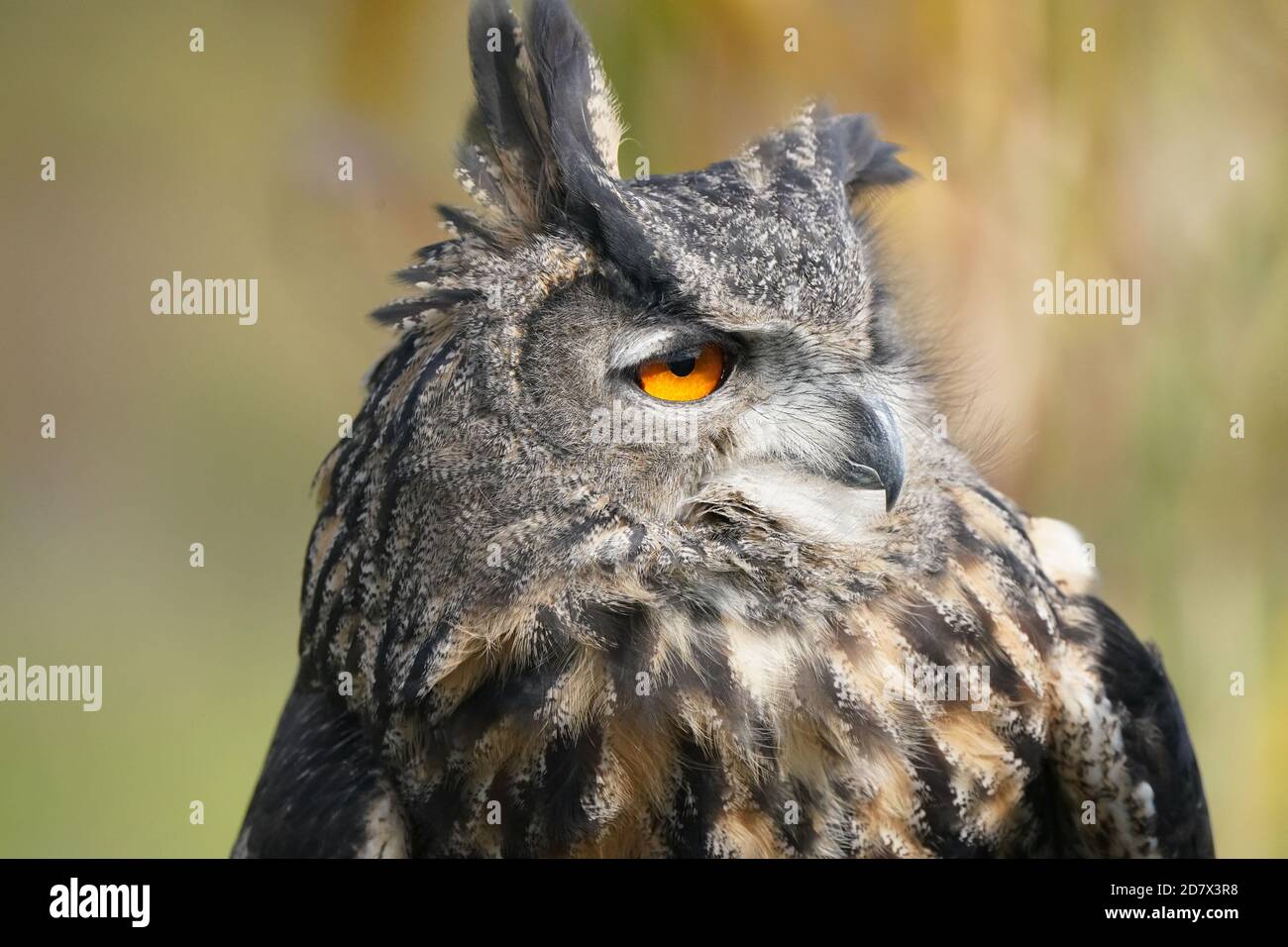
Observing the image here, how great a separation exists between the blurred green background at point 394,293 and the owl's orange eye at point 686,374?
49cm

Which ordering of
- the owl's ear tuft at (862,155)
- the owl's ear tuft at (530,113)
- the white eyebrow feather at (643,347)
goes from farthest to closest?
the owl's ear tuft at (862,155), the owl's ear tuft at (530,113), the white eyebrow feather at (643,347)

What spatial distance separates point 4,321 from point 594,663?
2.77m

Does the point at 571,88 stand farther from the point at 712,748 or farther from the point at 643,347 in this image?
the point at 712,748

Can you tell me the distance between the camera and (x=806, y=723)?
1543 mm

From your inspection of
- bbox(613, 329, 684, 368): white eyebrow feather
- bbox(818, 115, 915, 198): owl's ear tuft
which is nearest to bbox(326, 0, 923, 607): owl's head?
bbox(613, 329, 684, 368): white eyebrow feather

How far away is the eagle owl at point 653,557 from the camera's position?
4.80 ft

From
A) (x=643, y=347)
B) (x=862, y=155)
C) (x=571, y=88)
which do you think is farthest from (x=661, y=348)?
(x=862, y=155)

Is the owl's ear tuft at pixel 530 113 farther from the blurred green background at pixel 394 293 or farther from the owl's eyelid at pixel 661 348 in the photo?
the owl's eyelid at pixel 661 348

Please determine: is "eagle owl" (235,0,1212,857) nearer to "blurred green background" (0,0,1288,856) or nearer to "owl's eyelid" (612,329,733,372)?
"owl's eyelid" (612,329,733,372)

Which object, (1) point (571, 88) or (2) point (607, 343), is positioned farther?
(1) point (571, 88)

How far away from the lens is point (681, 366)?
148 cm

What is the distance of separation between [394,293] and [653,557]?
23.4 inches

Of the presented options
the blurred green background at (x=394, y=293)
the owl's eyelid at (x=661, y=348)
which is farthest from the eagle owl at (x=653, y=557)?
the blurred green background at (x=394, y=293)

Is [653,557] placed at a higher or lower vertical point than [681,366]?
lower
